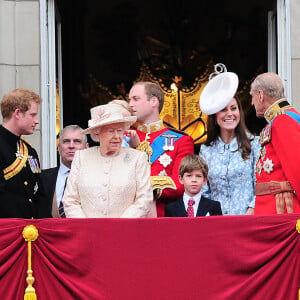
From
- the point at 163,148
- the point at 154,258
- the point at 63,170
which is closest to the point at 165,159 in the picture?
the point at 163,148

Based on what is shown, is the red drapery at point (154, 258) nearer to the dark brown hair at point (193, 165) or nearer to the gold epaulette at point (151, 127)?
the dark brown hair at point (193, 165)

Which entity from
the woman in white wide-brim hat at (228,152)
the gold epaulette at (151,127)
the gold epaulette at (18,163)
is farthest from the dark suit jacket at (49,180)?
the woman in white wide-brim hat at (228,152)

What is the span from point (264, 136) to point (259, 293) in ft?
4.47

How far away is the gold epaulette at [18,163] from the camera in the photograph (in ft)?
26.9

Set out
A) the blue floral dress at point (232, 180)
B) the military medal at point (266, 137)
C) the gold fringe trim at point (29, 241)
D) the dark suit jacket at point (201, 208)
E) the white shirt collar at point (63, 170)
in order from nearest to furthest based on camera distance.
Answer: the gold fringe trim at point (29, 241), the military medal at point (266, 137), the dark suit jacket at point (201, 208), the blue floral dress at point (232, 180), the white shirt collar at point (63, 170)

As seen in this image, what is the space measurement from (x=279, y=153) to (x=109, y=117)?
1.28 meters

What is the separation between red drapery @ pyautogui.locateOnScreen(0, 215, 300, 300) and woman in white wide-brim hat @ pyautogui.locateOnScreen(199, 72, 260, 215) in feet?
4.09

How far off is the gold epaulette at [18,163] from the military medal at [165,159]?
123cm

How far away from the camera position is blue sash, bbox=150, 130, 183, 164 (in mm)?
9109

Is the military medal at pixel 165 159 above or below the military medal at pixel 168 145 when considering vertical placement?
below

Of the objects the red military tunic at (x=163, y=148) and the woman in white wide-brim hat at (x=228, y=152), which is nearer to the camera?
the woman in white wide-brim hat at (x=228, y=152)

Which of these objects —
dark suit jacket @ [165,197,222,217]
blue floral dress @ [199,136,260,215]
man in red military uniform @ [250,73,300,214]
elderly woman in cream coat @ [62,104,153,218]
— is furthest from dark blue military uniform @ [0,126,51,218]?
man in red military uniform @ [250,73,300,214]

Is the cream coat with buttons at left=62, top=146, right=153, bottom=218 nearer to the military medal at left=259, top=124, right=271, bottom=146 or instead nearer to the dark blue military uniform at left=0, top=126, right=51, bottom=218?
the dark blue military uniform at left=0, top=126, right=51, bottom=218

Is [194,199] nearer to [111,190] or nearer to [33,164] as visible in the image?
[111,190]
